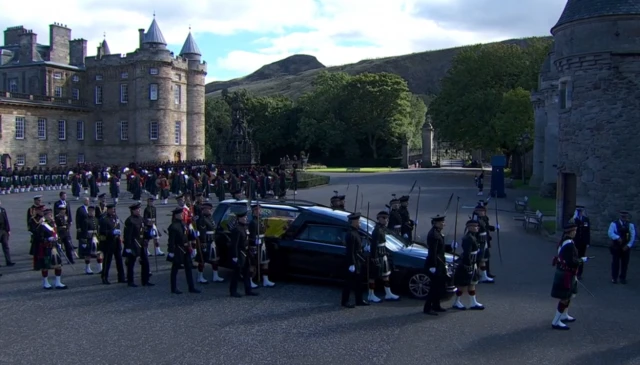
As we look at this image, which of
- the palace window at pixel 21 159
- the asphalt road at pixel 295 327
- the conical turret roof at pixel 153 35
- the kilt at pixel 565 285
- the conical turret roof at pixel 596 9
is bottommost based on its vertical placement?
the asphalt road at pixel 295 327

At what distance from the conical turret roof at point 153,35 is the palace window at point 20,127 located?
15.3m

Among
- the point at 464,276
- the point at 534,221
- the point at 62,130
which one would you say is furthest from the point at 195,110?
the point at 464,276

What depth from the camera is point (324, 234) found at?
12.2 meters

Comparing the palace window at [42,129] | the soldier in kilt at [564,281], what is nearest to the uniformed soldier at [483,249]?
the soldier in kilt at [564,281]

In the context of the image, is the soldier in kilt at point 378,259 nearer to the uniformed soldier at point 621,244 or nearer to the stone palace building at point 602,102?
the uniformed soldier at point 621,244

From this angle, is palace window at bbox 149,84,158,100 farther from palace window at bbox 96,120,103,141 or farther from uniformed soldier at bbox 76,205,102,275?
uniformed soldier at bbox 76,205,102,275

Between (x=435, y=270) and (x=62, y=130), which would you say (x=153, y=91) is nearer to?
(x=62, y=130)

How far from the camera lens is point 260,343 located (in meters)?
8.54

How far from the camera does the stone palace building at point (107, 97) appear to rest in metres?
64.5

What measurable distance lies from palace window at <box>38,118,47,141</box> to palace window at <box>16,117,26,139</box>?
2.16 m

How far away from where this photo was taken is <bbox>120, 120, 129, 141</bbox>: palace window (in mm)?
66625

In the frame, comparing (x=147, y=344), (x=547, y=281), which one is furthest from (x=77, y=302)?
(x=547, y=281)

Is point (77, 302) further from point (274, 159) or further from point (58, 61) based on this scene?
point (274, 159)

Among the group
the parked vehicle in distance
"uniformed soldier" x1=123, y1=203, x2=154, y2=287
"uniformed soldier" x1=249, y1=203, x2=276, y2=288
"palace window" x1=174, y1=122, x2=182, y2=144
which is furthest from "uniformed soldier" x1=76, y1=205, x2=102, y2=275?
"palace window" x1=174, y1=122, x2=182, y2=144
